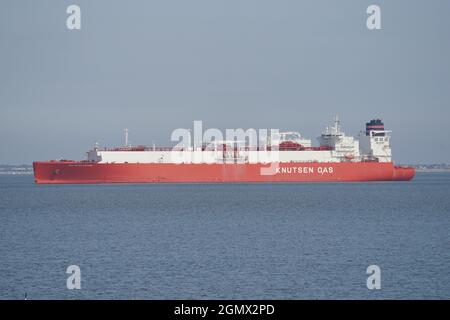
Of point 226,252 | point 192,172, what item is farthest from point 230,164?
point 226,252

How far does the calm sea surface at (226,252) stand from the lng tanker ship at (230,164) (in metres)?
23.8

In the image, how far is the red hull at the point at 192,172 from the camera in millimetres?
61312

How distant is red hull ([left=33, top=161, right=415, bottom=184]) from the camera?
61.3 metres

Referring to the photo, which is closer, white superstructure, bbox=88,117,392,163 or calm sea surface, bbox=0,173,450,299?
calm sea surface, bbox=0,173,450,299

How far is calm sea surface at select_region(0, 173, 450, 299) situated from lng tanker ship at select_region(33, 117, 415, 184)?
2378 cm

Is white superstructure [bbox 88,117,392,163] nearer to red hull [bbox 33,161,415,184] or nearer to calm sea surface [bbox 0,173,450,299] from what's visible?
red hull [bbox 33,161,415,184]

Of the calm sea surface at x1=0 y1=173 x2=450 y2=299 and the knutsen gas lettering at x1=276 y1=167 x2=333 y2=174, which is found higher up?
the knutsen gas lettering at x1=276 y1=167 x2=333 y2=174

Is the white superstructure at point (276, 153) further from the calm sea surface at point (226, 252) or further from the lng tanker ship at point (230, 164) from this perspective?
the calm sea surface at point (226, 252)

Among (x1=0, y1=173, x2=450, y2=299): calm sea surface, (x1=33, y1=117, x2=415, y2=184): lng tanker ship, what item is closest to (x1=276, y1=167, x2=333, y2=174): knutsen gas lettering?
(x1=33, y1=117, x2=415, y2=184): lng tanker ship

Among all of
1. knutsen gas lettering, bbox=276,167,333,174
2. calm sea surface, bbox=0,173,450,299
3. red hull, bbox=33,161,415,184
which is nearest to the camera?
calm sea surface, bbox=0,173,450,299

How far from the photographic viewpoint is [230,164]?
206ft

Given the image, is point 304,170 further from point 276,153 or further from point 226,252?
point 226,252

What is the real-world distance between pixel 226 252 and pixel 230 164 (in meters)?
41.4

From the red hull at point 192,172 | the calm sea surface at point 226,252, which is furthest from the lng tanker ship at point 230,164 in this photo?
the calm sea surface at point 226,252
